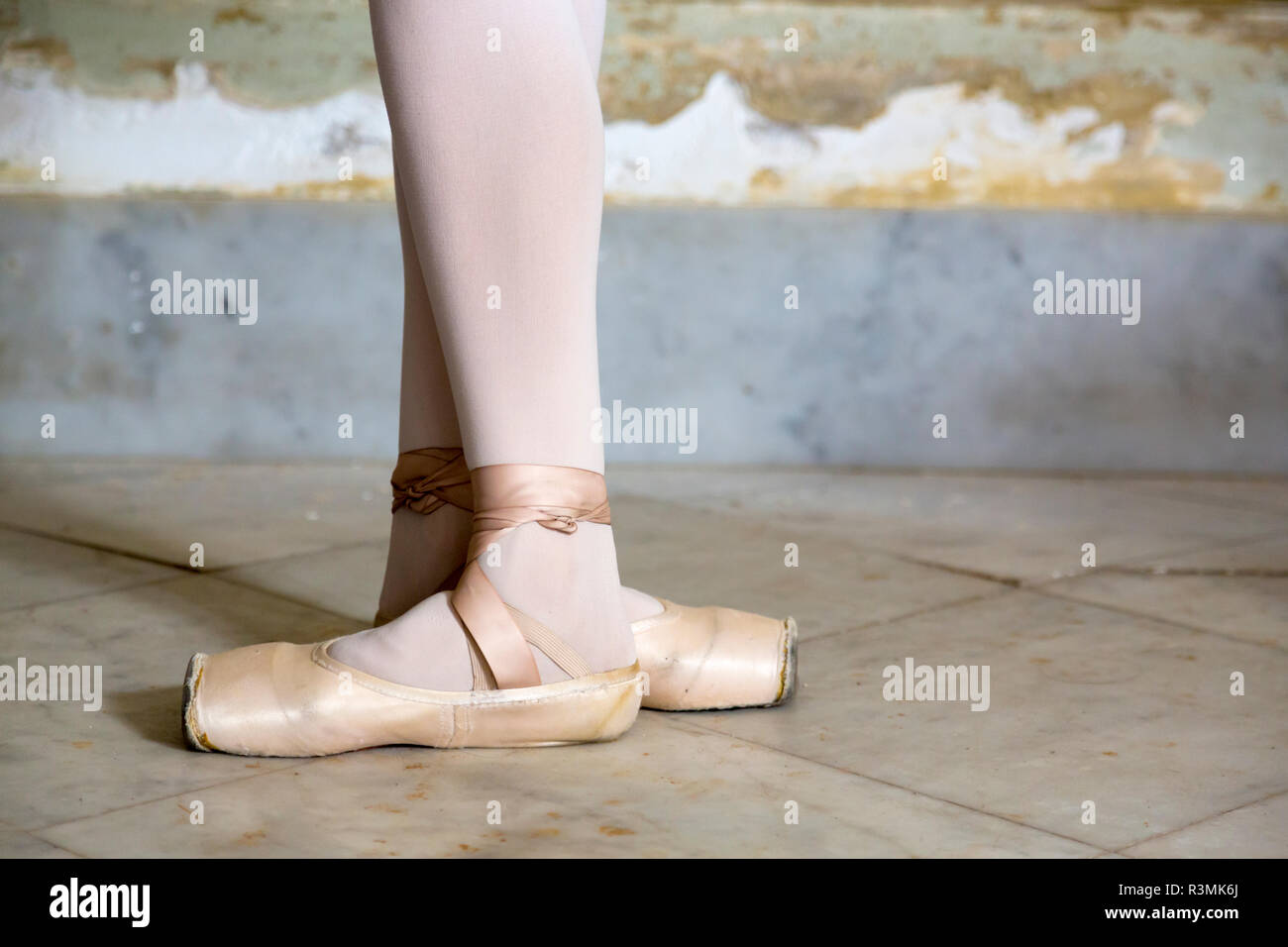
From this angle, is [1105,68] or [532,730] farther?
[1105,68]

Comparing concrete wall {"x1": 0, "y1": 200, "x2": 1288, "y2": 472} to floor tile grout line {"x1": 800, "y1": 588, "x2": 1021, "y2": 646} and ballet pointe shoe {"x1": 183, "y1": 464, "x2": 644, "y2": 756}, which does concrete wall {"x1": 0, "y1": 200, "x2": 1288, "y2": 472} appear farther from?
ballet pointe shoe {"x1": 183, "y1": 464, "x2": 644, "y2": 756}

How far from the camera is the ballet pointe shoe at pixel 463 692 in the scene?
1.04 m

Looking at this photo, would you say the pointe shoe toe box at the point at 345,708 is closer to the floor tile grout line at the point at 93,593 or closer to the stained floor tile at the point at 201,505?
the floor tile grout line at the point at 93,593

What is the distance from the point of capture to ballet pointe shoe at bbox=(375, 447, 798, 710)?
3.80 ft

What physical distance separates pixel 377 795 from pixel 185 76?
1.34 m

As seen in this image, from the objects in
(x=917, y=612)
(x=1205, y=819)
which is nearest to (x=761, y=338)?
(x=917, y=612)

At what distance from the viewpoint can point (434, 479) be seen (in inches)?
45.6

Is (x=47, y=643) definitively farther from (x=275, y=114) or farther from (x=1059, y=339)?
(x=1059, y=339)

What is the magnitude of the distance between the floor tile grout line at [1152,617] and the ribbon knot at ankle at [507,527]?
62 centimetres

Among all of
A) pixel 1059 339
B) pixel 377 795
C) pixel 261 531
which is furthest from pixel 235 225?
pixel 377 795

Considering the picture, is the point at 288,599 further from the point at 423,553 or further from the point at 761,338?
the point at 761,338

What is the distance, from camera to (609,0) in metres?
2.11

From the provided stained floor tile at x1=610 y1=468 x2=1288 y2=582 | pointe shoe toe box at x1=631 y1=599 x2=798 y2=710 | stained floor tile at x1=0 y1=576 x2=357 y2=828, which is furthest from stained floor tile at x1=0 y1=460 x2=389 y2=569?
pointe shoe toe box at x1=631 y1=599 x2=798 y2=710

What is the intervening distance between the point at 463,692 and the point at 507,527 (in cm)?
11
